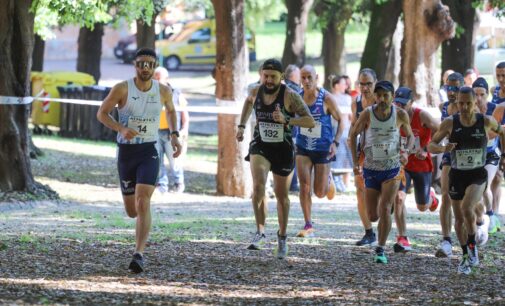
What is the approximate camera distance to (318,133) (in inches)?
597

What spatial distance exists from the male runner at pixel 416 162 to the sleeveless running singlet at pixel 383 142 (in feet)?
2.61

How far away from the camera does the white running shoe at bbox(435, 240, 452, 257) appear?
44.1ft

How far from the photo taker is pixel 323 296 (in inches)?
409

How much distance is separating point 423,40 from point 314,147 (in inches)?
365

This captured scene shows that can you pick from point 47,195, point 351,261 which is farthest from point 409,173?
point 47,195

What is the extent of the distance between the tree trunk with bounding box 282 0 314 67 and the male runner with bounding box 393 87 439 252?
19418 millimetres

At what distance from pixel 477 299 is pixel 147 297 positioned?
2.77m

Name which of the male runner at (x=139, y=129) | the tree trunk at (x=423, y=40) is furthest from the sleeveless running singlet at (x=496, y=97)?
the tree trunk at (x=423, y=40)

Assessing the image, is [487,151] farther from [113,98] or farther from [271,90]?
[113,98]

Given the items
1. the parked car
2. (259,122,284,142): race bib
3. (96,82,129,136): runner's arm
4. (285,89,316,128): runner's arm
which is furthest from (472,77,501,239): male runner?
the parked car

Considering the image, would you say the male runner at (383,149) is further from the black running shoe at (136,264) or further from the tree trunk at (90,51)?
the tree trunk at (90,51)

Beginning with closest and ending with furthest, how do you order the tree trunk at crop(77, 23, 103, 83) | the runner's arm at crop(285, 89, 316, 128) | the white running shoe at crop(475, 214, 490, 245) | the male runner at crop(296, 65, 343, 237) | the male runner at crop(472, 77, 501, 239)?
the runner's arm at crop(285, 89, 316, 128), the male runner at crop(472, 77, 501, 239), the white running shoe at crop(475, 214, 490, 245), the male runner at crop(296, 65, 343, 237), the tree trunk at crop(77, 23, 103, 83)

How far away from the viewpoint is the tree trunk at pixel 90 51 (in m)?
37.8

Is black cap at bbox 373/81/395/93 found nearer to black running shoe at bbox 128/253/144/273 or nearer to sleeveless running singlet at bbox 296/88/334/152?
sleeveless running singlet at bbox 296/88/334/152
